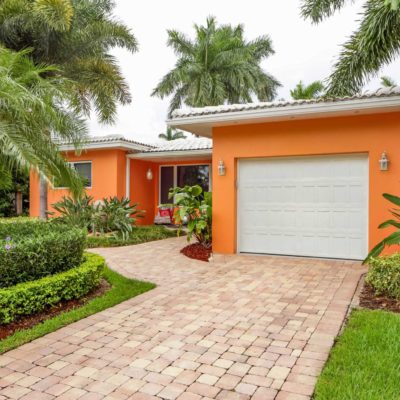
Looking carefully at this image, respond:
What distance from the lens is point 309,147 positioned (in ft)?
28.7

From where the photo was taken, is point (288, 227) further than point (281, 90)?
No

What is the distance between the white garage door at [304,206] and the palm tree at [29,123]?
434cm

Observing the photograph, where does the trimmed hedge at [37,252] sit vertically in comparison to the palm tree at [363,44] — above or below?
below

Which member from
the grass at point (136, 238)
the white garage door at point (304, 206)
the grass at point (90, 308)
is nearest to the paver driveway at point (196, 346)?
the grass at point (90, 308)

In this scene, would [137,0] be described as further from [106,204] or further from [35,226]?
[35,226]

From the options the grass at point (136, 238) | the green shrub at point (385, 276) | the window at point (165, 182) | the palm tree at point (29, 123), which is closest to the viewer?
the palm tree at point (29, 123)

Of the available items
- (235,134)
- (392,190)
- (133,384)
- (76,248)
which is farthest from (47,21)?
(133,384)

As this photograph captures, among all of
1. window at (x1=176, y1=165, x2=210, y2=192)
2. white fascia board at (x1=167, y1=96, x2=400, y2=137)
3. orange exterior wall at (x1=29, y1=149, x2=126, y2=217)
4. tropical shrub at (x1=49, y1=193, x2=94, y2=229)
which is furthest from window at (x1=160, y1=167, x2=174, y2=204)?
white fascia board at (x1=167, y1=96, x2=400, y2=137)

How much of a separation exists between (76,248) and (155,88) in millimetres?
21887

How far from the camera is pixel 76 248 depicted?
6.11 metres

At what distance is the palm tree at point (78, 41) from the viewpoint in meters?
12.7

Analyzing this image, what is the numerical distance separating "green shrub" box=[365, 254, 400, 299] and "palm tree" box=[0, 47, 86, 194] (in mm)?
4973

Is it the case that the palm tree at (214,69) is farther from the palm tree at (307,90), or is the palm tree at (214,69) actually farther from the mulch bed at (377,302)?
the mulch bed at (377,302)

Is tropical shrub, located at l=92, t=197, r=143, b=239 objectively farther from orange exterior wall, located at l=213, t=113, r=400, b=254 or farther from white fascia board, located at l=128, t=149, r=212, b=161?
orange exterior wall, located at l=213, t=113, r=400, b=254
